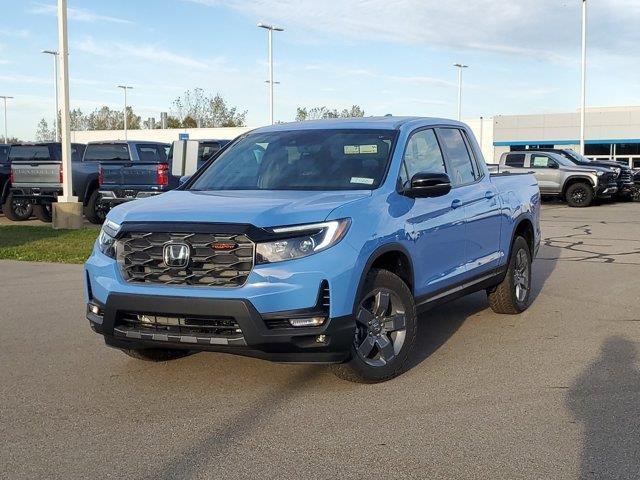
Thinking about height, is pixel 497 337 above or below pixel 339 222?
below

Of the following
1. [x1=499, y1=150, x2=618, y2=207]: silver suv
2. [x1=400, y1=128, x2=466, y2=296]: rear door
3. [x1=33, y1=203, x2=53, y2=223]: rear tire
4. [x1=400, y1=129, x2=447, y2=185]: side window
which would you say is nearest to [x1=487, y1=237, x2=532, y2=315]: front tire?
[x1=400, y1=128, x2=466, y2=296]: rear door

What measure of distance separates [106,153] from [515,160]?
45.3ft

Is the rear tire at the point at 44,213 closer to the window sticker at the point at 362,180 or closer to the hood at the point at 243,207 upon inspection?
the hood at the point at 243,207

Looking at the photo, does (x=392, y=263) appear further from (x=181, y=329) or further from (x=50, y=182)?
(x=50, y=182)

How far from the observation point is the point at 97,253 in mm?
5711

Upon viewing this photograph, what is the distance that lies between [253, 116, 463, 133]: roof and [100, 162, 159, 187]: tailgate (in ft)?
35.1

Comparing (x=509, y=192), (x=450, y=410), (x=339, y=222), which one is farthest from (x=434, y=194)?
(x=509, y=192)

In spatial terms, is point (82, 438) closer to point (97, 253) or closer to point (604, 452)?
point (97, 253)

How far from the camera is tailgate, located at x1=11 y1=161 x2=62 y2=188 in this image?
1909 centimetres

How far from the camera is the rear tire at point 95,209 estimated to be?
64.3ft

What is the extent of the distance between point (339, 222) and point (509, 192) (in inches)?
131

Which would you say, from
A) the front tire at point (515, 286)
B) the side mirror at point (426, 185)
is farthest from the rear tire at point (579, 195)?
the side mirror at point (426, 185)

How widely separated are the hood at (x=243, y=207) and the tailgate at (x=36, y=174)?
550 inches

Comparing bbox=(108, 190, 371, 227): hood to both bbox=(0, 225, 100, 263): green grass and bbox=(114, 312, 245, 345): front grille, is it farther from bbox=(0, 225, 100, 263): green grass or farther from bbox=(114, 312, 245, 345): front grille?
bbox=(0, 225, 100, 263): green grass
